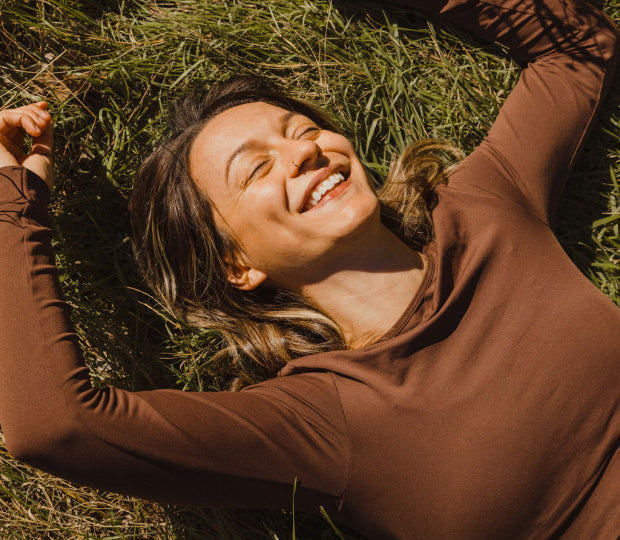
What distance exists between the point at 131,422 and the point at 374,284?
1185 millimetres

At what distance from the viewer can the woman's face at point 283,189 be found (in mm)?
2324

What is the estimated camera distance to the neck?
2529 millimetres

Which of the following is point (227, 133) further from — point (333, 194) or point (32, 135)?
point (32, 135)

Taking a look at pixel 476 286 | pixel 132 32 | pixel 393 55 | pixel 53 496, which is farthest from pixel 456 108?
pixel 53 496

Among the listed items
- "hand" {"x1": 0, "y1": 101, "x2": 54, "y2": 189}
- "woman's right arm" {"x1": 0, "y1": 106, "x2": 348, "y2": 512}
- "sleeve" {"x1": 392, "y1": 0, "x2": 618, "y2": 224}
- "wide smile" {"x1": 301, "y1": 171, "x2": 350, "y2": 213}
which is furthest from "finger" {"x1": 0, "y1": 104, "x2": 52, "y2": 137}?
"sleeve" {"x1": 392, "y1": 0, "x2": 618, "y2": 224}

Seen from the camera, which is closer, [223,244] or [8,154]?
[8,154]

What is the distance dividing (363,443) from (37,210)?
167 centimetres

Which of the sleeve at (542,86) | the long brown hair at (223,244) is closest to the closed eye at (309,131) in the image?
the long brown hair at (223,244)

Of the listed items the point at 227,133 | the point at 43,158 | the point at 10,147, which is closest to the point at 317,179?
the point at 227,133

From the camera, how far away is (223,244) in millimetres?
2652

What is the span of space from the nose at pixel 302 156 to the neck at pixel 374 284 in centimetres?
43

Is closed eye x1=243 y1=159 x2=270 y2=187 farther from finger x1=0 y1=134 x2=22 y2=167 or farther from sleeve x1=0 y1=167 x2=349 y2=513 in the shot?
finger x1=0 y1=134 x2=22 y2=167

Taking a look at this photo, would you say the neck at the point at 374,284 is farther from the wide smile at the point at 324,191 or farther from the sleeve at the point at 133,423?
the sleeve at the point at 133,423

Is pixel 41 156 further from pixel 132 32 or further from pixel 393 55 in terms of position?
pixel 393 55
